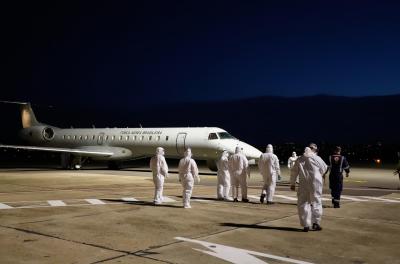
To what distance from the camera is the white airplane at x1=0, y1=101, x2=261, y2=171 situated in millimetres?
25953

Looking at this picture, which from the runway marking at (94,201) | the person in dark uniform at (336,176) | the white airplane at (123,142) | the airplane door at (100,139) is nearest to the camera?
the person in dark uniform at (336,176)

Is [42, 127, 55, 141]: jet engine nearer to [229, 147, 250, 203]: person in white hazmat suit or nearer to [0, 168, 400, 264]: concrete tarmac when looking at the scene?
[0, 168, 400, 264]: concrete tarmac

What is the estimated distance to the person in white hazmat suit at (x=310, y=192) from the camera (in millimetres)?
8609

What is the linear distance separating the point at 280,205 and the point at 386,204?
313cm

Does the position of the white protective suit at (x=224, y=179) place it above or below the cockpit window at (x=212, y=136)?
below

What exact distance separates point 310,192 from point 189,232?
2459mm

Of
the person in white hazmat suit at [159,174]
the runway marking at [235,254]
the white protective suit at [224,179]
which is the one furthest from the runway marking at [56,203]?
the runway marking at [235,254]

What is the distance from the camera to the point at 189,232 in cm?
844

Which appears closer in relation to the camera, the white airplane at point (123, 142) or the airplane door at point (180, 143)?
the white airplane at point (123, 142)

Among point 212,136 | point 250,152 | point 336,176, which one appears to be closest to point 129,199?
point 336,176

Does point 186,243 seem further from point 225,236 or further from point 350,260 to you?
point 350,260

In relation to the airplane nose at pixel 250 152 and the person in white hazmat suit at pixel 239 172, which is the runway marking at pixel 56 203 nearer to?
the person in white hazmat suit at pixel 239 172

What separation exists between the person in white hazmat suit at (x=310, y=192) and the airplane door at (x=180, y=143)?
18.2 m

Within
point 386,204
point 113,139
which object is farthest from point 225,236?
point 113,139
